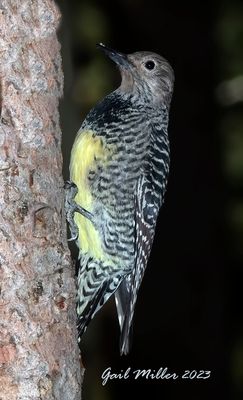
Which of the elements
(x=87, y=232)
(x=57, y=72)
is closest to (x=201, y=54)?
(x=87, y=232)

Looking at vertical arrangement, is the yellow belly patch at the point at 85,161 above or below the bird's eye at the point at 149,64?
below

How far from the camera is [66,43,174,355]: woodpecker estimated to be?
494 centimetres

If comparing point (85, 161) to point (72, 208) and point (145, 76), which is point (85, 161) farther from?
point (145, 76)

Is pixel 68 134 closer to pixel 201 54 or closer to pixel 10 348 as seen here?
pixel 201 54

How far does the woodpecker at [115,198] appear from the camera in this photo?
16.2 ft

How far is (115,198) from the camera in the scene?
508 centimetres

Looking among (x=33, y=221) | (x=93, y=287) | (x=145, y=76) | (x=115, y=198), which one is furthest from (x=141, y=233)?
(x=33, y=221)

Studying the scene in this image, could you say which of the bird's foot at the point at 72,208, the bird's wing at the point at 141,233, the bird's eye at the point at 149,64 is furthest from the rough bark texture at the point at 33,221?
the bird's eye at the point at 149,64

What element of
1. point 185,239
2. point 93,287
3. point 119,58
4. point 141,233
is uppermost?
point 119,58

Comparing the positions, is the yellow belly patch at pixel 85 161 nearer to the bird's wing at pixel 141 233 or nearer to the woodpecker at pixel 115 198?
the woodpecker at pixel 115 198

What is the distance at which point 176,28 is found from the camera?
22.8 ft

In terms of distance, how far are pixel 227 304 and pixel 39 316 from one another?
301 centimetres

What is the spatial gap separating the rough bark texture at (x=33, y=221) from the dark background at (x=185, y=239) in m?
2.55

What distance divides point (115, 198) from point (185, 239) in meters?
1.51
